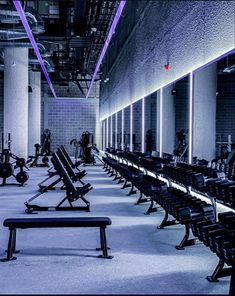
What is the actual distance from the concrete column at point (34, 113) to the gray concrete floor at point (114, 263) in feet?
45.1

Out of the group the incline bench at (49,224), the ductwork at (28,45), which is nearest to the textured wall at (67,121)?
the ductwork at (28,45)

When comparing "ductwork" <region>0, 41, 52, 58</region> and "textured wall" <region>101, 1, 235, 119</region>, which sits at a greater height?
"ductwork" <region>0, 41, 52, 58</region>

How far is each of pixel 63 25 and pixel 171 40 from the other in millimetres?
8115

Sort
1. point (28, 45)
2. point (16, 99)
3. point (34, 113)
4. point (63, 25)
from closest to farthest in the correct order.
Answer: point (28, 45) → point (63, 25) → point (16, 99) → point (34, 113)

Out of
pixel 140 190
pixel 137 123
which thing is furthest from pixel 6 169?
pixel 140 190

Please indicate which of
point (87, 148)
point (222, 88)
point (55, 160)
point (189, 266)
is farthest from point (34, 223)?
point (222, 88)

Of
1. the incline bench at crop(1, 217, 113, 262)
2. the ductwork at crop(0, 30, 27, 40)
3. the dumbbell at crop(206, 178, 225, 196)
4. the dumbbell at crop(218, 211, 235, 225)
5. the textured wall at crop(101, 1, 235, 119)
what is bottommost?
the incline bench at crop(1, 217, 113, 262)

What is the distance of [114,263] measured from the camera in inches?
150

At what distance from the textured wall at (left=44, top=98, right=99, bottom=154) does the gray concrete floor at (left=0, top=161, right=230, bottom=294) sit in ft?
57.3

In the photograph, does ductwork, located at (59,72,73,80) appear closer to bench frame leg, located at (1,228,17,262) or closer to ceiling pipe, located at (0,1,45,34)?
ceiling pipe, located at (0,1,45,34)

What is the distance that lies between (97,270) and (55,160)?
108 inches

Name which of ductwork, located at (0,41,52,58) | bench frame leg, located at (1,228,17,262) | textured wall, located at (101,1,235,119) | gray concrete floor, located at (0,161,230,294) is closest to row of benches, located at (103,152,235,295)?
gray concrete floor, located at (0,161,230,294)

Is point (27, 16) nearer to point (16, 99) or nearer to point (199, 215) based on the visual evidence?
point (16, 99)

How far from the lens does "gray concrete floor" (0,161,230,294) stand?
10.5 ft
